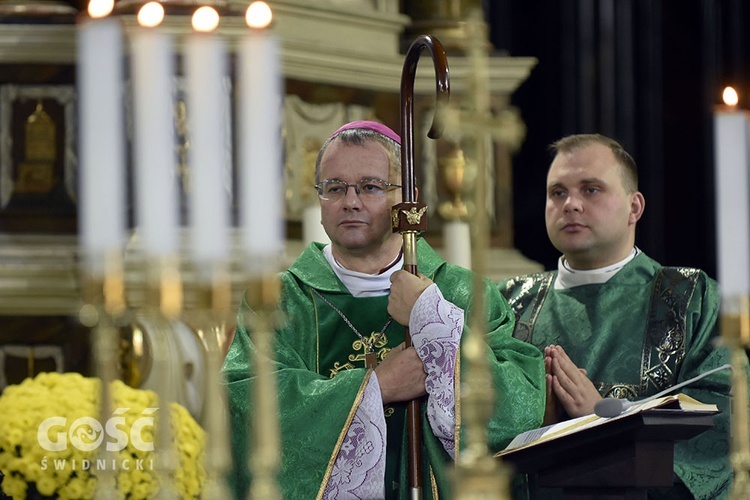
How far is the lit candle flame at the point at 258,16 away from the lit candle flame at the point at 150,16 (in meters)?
0.15

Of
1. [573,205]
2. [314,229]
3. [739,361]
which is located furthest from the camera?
[314,229]

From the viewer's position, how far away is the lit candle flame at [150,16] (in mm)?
2518

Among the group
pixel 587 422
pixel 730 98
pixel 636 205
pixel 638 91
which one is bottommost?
pixel 587 422

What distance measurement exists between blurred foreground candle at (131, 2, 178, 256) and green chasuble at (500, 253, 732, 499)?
2618mm

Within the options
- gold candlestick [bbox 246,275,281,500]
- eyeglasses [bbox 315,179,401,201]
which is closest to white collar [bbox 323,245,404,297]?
eyeglasses [bbox 315,179,401,201]

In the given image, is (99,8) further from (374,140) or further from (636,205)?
(636,205)

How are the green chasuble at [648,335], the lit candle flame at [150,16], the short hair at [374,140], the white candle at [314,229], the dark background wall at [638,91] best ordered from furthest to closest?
the dark background wall at [638,91]
the white candle at [314,229]
the green chasuble at [648,335]
the short hair at [374,140]
the lit candle flame at [150,16]

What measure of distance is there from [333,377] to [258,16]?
5.67 ft

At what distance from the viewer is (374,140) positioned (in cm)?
438

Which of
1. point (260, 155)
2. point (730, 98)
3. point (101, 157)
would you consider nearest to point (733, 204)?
point (730, 98)

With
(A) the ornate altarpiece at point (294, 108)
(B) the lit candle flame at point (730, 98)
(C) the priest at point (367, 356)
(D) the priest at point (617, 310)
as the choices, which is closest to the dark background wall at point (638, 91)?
(A) the ornate altarpiece at point (294, 108)

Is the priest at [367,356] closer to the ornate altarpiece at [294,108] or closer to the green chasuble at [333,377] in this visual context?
the green chasuble at [333,377]

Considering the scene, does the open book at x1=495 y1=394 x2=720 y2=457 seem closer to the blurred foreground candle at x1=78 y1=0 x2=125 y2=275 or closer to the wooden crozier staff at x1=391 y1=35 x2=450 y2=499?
the wooden crozier staff at x1=391 y1=35 x2=450 y2=499

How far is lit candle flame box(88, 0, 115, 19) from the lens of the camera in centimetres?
254
